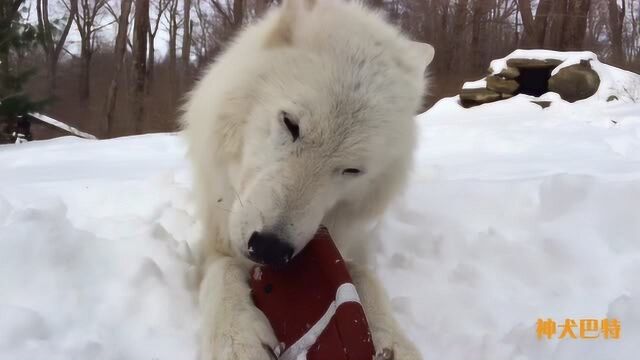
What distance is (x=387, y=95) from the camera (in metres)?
1.96

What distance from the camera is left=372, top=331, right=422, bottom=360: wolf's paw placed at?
1.57 meters

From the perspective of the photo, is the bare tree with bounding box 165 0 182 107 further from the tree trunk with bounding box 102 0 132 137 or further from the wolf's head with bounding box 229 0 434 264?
the wolf's head with bounding box 229 0 434 264

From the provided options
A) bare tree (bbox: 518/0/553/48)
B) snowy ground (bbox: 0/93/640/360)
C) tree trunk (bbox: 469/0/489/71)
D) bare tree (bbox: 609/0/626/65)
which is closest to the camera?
snowy ground (bbox: 0/93/640/360)

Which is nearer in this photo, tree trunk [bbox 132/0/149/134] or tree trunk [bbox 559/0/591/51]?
tree trunk [bbox 132/0/149/134]

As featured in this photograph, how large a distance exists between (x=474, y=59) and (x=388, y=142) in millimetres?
18981

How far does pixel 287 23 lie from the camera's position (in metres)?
2.11

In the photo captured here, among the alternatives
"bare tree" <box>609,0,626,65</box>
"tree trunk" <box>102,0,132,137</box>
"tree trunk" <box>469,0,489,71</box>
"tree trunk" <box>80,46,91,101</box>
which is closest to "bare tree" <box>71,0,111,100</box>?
"tree trunk" <box>80,46,91,101</box>

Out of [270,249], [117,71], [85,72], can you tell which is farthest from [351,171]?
[85,72]

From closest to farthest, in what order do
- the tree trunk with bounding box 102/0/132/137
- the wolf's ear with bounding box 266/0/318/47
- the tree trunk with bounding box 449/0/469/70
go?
the wolf's ear with bounding box 266/0/318/47, the tree trunk with bounding box 102/0/132/137, the tree trunk with bounding box 449/0/469/70

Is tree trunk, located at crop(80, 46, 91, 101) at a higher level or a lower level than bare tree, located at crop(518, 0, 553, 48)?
lower

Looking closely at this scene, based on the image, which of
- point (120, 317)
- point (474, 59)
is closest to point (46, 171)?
point (120, 317)

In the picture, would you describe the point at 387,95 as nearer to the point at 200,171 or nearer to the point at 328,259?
the point at 328,259

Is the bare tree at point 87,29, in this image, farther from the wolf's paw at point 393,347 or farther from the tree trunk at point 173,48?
the wolf's paw at point 393,347

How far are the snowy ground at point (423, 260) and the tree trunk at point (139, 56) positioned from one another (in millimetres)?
8518
